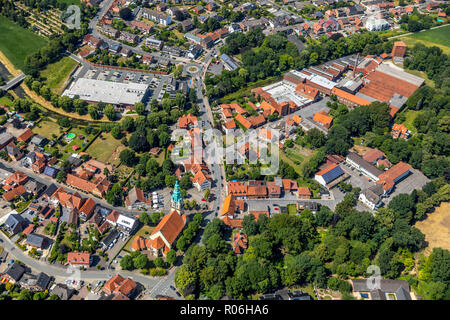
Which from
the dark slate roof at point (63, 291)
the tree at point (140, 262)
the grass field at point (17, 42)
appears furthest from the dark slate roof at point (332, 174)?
the grass field at point (17, 42)

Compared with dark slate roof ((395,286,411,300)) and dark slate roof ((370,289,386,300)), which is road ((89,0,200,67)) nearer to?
dark slate roof ((370,289,386,300))

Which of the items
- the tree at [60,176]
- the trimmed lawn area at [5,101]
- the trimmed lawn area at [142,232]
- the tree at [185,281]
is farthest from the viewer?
the trimmed lawn area at [5,101]

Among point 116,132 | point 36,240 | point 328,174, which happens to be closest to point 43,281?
point 36,240

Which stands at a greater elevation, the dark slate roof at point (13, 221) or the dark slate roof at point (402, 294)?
the dark slate roof at point (13, 221)

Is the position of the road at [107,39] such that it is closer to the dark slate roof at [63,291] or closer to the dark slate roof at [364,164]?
the dark slate roof at [364,164]

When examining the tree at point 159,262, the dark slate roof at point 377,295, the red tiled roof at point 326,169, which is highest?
the tree at point 159,262
